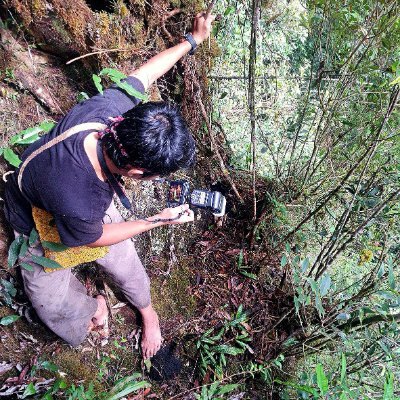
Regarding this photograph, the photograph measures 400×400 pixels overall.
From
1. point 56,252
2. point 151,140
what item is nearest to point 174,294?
point 56,252

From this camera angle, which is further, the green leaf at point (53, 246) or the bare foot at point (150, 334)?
the bare foot at point (150, 334)

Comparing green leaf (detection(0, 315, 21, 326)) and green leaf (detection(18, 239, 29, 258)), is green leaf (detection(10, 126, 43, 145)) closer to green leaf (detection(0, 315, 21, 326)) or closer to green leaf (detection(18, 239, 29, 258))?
green leaf (detection(18, 239, 29, 258))

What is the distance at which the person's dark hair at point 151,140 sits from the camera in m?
1.74

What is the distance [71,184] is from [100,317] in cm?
153

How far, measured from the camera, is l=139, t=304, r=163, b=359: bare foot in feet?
9.97

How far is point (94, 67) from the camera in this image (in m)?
2.86

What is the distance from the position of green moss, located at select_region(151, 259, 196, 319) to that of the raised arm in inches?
68.3

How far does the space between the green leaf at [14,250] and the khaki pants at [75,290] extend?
9cm

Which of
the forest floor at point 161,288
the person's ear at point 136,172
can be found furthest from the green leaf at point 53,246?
the person's ear at point 136,172

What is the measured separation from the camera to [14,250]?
7.64 ft

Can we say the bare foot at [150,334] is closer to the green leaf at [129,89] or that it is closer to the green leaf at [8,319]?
the green leaf at [8,319]

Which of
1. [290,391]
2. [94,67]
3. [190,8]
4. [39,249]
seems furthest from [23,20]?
[290,391]

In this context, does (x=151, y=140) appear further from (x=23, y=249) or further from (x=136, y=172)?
(x=23, y=249)

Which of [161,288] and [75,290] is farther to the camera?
[161,288]
